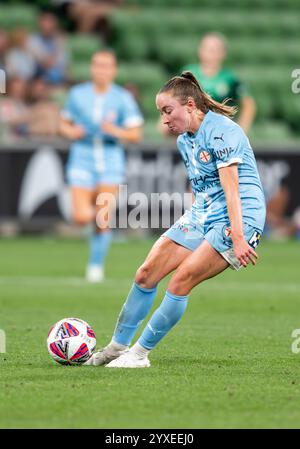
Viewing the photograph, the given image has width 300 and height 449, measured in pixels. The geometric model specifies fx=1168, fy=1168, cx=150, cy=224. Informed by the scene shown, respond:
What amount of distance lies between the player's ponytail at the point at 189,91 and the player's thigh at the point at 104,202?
648 centimetres

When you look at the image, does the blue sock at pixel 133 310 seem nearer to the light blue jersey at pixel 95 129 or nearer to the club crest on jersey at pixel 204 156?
the club crest on jersey at pixel 204 156

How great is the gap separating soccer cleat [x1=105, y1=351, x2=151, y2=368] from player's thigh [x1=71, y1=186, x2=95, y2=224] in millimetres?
6456

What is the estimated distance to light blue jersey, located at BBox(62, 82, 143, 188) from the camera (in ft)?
47.2

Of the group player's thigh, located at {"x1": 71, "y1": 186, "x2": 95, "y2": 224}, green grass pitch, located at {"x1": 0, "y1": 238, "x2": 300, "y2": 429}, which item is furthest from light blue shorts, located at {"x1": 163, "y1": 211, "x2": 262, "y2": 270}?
player's thigh, located at {"x1": 71, "y1": 186, "x2": 95, "y2": 224}

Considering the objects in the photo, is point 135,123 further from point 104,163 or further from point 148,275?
point 148,275

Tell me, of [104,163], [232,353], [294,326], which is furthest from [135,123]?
[232,353]

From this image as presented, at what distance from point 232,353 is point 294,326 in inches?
72.5

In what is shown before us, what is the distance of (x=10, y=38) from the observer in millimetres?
20516

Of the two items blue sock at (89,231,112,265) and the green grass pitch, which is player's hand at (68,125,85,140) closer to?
blue sock at (89,231,112,265)

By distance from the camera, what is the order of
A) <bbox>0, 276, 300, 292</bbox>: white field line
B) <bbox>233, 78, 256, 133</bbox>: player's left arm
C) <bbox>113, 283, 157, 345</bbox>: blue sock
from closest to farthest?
<bbox>113, 283, 157, 345</bbox>: blue sock, <bbox>0, 276, 300, 292</bbox>: white field line, <bbox>233, 78, 256, 133</bbox>: player's left arm

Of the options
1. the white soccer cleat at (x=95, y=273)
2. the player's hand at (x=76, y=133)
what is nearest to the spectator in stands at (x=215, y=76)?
the player's hand at (x=76, y=133)

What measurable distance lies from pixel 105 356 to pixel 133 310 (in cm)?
36

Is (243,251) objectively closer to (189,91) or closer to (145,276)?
(145,276)

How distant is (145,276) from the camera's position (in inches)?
302
